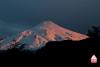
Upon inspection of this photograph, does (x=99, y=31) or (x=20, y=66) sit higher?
(x=99, y=31)

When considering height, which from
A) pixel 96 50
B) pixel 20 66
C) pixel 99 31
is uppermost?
pixel 99 31

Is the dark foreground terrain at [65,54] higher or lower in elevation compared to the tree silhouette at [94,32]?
lower

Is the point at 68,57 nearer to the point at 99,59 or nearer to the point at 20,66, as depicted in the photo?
the point at 99,59

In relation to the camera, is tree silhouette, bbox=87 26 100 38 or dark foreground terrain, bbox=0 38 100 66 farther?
tree silhouette, bbox=87 26 100 38

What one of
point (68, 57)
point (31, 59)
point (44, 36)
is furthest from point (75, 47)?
point (44, 36)

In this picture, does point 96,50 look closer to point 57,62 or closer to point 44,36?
point 57,62

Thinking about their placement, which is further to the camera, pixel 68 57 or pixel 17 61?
pixel 68 57

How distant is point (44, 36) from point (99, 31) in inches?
703

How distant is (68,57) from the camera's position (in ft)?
120

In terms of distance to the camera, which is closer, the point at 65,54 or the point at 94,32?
the point at 65,54

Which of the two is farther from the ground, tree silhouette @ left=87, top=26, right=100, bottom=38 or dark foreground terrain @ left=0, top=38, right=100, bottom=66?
tree silhouette @ left=87, top=26, right=100, bottom=38

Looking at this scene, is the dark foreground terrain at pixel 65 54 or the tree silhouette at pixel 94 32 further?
the tree silhouette at pixel 94 32

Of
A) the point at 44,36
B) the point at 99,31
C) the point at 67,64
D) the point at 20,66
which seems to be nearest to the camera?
the point at 20,66

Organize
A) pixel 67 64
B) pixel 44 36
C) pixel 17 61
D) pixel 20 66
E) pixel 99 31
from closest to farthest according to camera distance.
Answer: pixel 20 66 < pixel 17 61 < pixel 67 64 < pixel 99 31 < pixel 44 36
